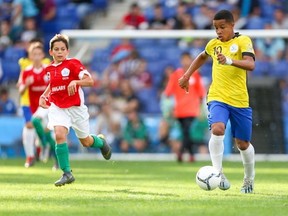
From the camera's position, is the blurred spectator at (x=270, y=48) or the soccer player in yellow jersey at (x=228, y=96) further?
the blurred spectator at (x=270, y=48)

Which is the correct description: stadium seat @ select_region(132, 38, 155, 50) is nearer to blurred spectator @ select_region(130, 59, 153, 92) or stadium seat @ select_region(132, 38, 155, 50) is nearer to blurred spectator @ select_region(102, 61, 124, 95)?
blurred spectator @ select_region(130, 59, 153, 92)

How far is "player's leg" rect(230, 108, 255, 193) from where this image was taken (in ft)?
38.0

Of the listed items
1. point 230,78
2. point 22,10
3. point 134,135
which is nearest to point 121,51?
point 134,135

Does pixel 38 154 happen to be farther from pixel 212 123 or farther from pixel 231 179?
pixel 212 123

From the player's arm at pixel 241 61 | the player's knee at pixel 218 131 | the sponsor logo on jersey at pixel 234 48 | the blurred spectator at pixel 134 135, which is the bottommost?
the blurred spectator at pixel 134 135

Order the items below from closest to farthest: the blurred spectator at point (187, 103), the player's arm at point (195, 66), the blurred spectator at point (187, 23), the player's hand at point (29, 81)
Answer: the player's arm at point (195, 66) < the player's hand at point (29, 81) < the blurred spectator at point (187, 103) < the blurred spectator at point (187, 23)

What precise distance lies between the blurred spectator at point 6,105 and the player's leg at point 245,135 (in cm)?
1182

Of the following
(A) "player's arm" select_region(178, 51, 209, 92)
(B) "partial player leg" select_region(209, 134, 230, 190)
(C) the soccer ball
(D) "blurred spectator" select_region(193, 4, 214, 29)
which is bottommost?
(C) the soccer ball

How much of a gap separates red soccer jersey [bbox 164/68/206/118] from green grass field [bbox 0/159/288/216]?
3.15 m

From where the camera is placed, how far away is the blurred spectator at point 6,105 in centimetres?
2281

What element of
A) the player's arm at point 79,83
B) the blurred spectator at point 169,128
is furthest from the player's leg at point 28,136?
the player's arm at point 79,83

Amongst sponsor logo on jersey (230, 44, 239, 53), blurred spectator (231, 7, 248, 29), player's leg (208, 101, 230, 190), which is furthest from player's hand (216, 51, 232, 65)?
blurred spectator (231, 7, 248, 29)

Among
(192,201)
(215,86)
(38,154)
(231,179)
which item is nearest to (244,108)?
(215,86)

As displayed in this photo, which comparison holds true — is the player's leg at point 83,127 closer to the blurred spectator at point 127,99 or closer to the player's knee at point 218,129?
the player's knee at point 218,129
